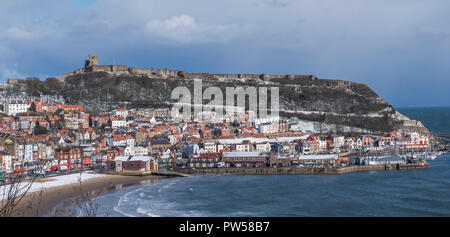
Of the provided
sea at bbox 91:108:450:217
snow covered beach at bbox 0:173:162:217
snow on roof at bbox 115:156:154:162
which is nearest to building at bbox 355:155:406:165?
sea at bbox 91:108:450:217

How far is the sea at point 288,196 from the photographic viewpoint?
37.9 feet

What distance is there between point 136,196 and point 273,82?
38056mm

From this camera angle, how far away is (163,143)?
26.4m

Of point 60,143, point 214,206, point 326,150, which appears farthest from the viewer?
point 326,150

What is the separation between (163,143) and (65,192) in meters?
12.0

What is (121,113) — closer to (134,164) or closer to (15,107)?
(15,107)

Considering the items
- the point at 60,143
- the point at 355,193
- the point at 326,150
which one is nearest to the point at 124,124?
the point at 60,143

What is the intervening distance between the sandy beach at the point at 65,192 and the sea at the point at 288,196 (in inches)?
30.9

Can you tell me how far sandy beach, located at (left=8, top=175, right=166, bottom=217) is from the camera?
11438 millimetres

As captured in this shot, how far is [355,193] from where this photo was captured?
47.4 ft

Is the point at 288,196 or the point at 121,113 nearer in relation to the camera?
the point at 288,196

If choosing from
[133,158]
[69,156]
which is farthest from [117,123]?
[133,158]

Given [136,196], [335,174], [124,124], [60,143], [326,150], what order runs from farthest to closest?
[124,124]
[326,150]
[60,143]
[335,174]
[136,196]
